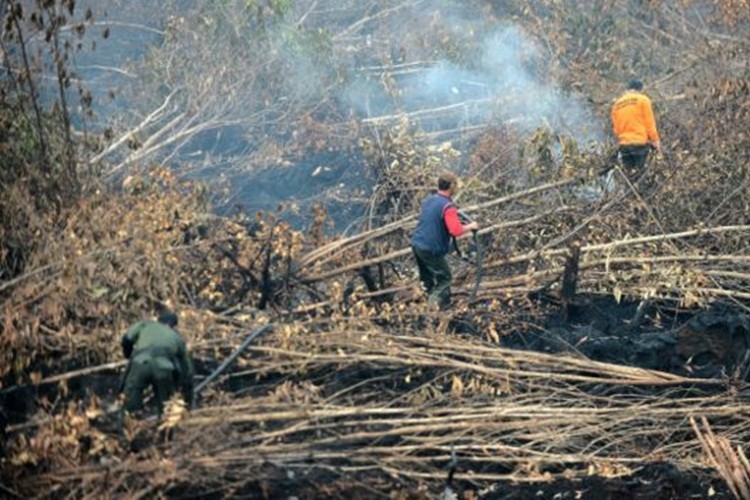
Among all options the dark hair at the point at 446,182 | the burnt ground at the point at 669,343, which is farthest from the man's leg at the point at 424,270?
the burnt ground at the point at 669,343

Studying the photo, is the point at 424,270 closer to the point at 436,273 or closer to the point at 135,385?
the point at 436,273

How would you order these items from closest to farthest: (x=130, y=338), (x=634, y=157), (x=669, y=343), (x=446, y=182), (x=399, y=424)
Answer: (x=130, y=338), (x=399, y=424), (x=446, y=182), (x=669, y=343), (x=634, y=157)

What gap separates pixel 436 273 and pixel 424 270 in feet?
0.58

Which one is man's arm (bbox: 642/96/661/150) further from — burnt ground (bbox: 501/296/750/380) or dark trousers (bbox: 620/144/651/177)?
burnt ground (bbox: 501/296/750/380)

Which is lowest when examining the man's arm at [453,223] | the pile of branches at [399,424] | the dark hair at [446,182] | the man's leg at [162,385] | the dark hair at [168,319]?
the pile of branches at [399,424]

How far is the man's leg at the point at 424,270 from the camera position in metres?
11.0

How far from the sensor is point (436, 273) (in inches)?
436

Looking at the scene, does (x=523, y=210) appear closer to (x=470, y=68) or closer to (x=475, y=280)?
(x=475, y=280)

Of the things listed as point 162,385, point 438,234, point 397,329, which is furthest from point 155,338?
point 438,234

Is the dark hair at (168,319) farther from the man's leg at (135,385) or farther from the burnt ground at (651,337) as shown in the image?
the burnt ground at (651,337)

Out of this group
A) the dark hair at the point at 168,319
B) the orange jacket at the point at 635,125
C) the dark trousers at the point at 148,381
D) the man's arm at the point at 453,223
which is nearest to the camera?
the dark trousers at the point at 148,381

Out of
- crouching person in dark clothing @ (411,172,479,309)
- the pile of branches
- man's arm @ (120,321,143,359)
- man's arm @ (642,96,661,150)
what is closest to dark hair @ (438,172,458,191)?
crouching person in dark clothing @ (411,172,479,309)

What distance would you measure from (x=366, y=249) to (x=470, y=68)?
851cm

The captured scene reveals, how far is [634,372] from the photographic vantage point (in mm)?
10102
